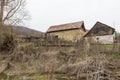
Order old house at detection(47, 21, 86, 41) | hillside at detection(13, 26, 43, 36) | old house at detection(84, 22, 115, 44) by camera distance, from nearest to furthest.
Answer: hillside at detection(13, 26, 43, 36)
old house at detection(84, 22, 115, 44)
old house at detection(47, 21, 86, 41)

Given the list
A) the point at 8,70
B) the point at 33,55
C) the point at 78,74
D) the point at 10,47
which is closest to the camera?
the point at 78,74

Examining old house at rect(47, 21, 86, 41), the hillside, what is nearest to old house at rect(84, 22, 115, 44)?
old house at rect(47, 21, 86, 41)

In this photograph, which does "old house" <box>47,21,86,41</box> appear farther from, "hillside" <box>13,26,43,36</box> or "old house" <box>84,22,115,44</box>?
"hillside" <box>13,26,43,36</box>

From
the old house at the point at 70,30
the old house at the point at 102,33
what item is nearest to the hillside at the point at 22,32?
the old house at the point at 70,30

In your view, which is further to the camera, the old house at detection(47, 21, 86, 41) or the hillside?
the old house at detection(47, 21, 86, 41)

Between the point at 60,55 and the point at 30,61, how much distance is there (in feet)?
6.90

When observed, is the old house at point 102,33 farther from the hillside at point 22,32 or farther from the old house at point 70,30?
the hillside at point 22,32

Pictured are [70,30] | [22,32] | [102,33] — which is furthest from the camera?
[70,30]

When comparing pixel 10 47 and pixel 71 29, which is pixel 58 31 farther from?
pixel 10 47

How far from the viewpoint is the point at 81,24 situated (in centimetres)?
3234

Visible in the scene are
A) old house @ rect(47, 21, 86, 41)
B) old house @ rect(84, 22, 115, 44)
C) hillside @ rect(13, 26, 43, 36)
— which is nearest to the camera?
hillside @ rect(13, 26, 43, 36)

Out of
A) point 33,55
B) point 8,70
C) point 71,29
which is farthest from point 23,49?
point 71,29

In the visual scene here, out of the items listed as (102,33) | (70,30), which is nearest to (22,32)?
(70,30)

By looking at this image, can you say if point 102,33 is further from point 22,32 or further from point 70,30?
point 22,32
